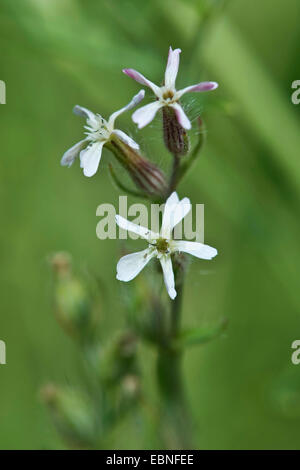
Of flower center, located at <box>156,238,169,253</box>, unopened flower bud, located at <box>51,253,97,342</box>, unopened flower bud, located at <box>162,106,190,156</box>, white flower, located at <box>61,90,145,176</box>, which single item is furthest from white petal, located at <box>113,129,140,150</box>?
unopened flower bud, located at <box>51,253,97,342</box>

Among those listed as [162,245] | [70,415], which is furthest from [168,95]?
[70,415]

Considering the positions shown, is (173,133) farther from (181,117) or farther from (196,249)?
(196,249)

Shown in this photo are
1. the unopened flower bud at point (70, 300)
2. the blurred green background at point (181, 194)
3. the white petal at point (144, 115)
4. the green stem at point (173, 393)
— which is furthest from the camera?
the blurred green background at point (181, 194)

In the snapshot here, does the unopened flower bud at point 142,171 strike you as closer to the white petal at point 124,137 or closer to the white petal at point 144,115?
the white petal at point 124,137

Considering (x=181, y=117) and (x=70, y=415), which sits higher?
(x=181, y=117)

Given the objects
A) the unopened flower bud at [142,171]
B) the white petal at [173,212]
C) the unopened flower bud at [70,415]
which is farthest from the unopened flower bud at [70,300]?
the white petal at [173,212]
